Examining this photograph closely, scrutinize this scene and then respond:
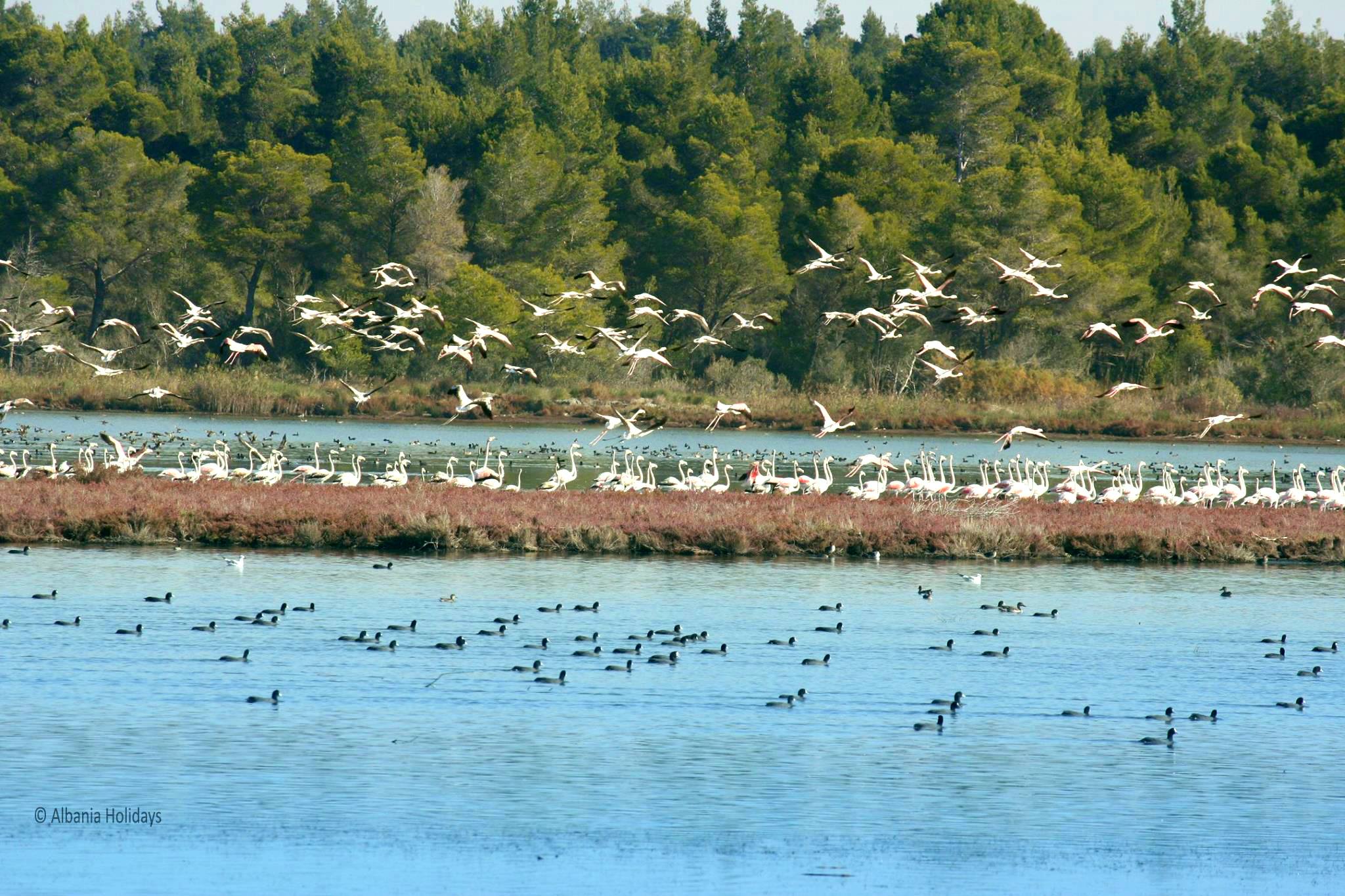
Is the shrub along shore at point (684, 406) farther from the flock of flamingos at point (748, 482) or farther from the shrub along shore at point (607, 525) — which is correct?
the shrub along shore at point (607, 525)

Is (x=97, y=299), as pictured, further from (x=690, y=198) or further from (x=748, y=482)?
(x=748, y=482)

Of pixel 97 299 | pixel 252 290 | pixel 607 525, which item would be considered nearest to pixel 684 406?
pixel 252 290

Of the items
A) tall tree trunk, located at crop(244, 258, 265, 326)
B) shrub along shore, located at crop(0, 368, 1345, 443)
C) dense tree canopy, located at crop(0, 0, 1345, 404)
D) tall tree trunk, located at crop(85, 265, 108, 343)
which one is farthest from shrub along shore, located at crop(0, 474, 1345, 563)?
tall tree trunk, located at crop(85, 265, 108, 343)

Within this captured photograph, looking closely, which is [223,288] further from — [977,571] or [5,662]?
[5,662]

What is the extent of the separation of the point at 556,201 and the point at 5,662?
66.2 metres

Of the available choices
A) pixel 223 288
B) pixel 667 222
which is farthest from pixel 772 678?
pixel 223 288

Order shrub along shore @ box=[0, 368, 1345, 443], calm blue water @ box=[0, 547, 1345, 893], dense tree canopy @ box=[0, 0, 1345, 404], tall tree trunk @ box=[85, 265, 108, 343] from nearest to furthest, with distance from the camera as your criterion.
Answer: calm blue water @ box=[0, 547, 1345, 893] < shrub along shore @ box=[0, 368, 1345, 443] < dense tree canopy @ box=[0, 0, 1345, 404] < tall tree trunk @ box=[85, 265, 108, 343]

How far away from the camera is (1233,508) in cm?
4056

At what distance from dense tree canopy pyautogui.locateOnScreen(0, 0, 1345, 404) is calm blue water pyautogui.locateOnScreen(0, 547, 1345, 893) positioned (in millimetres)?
53892

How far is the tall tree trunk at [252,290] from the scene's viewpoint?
286ft

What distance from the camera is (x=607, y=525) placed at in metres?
35.5

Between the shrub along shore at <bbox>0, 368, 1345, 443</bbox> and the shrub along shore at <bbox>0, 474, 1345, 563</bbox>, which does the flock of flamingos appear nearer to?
the shrub along shore at <bbox>0, 474, 1345, 563</bbox>

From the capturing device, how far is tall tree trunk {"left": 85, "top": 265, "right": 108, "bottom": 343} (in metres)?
87.7

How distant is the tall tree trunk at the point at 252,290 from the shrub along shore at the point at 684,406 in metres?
5.84
